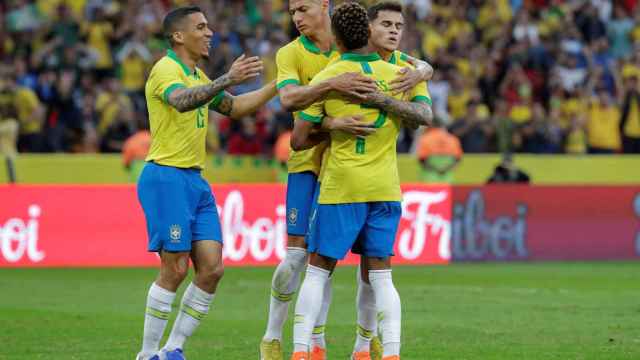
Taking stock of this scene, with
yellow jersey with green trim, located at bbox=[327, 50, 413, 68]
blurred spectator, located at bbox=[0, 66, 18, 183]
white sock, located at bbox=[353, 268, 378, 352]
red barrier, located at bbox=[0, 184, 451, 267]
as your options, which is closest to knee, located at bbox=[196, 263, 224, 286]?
white sock, located at bbox=[353, 268, 378, 352]

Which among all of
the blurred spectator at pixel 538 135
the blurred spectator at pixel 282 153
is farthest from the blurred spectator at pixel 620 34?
the blurred spectator at pixel 282 153

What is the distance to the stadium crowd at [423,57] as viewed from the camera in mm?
23266

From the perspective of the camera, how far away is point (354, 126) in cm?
916

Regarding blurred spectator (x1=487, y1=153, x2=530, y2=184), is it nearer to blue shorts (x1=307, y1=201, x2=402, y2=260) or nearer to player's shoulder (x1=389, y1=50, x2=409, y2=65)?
player's shoulder (x1=389, y1=50, x2=409, y2=65)

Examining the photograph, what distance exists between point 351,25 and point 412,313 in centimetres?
554

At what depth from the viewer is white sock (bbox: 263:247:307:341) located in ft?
33.4

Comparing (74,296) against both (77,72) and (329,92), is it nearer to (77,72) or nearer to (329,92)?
(329,92)

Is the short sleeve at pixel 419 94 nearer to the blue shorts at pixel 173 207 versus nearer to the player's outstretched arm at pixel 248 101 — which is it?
the player's outstretched arm at pixel 248 101

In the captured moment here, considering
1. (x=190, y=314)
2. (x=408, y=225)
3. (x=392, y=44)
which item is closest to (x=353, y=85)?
(x=392, y=44)

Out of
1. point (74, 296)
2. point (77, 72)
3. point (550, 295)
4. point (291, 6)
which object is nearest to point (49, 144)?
point (77, 72)

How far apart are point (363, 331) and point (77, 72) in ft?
49.0

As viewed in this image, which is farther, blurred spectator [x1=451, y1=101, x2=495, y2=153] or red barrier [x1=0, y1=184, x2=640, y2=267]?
blurred spectator [x1=451, y1=101, x2=495, y2=153]

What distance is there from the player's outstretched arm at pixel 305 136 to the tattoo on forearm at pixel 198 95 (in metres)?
0.56

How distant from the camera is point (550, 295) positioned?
53.0ft
